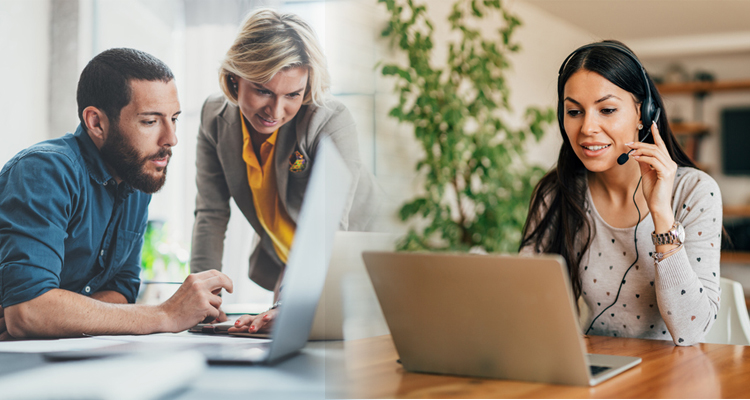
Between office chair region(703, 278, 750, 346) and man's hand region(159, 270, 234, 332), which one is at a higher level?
man's hand region(159, 270, 234, 332)

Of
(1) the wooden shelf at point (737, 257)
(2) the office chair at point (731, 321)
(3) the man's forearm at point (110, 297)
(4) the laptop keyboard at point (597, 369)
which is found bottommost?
(1) the wooden shelf at point (737, 257)

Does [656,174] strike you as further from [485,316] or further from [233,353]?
[233,353]

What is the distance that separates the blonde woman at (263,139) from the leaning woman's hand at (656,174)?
673mm

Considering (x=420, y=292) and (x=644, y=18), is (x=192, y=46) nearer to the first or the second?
(x=420, y=292)

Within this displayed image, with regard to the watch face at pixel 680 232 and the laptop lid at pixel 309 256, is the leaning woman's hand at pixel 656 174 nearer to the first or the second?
the watch face at pixel 680 232

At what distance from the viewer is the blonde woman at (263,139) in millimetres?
990

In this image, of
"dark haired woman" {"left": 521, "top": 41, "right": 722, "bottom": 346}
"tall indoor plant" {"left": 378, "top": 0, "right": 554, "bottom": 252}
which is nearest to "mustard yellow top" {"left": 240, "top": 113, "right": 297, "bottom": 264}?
"dark haired woman" {"left": 521, "top": 41, "right": 722, "bottom": 346}

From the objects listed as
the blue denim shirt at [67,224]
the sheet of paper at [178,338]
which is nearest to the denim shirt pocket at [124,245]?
the blue denim shirt at [67,224]

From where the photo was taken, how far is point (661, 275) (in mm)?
1170

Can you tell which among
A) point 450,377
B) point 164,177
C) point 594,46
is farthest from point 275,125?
point 594,46

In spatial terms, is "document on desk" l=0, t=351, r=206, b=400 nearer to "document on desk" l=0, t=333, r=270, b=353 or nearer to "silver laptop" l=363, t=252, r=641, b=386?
"document on desk" l=0, t=333, r=270, b=353

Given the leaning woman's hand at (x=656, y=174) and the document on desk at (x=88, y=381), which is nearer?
the document on desk at (x=88, y=381)

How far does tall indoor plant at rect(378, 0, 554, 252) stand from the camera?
9.15 ft

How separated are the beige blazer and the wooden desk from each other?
0.77ft
